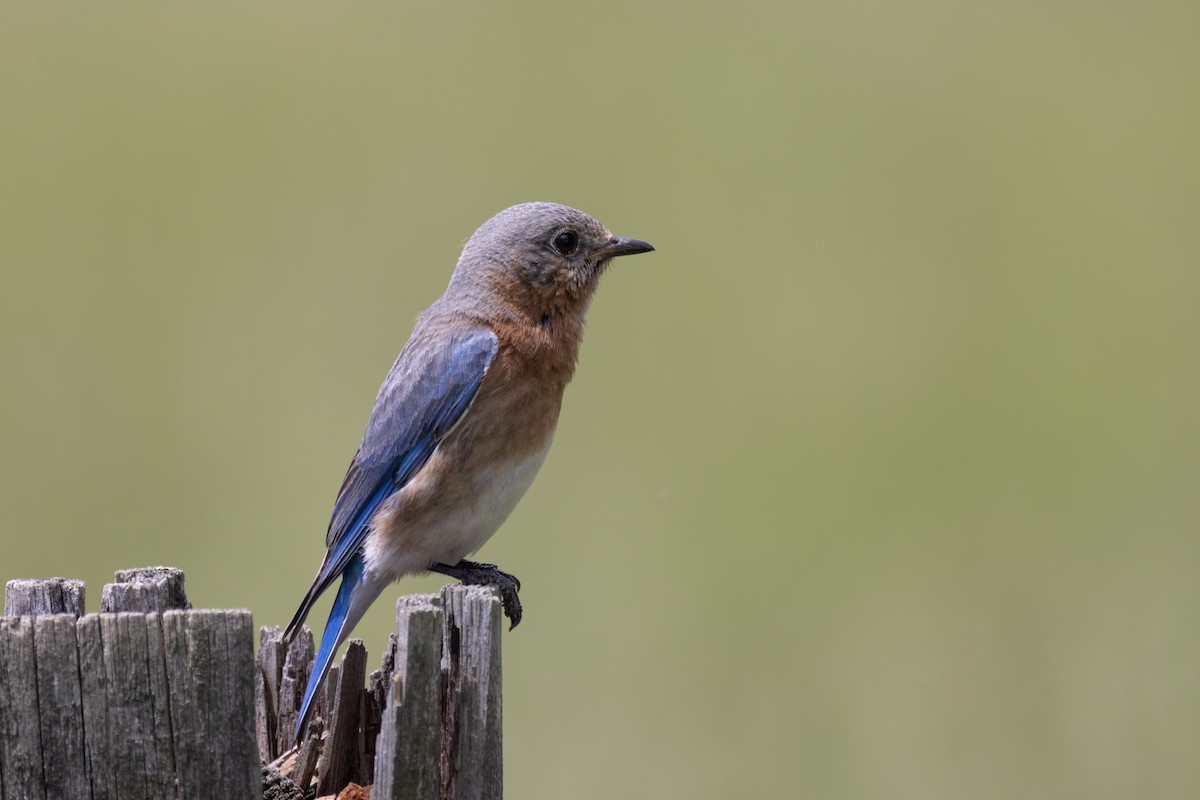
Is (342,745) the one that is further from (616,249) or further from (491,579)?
(616,249)

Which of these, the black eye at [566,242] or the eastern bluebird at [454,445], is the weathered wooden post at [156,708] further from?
the black eye at [566,242]

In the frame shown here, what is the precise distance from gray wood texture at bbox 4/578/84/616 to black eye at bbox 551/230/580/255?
2.95 meters

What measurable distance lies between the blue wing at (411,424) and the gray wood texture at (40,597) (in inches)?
76.8

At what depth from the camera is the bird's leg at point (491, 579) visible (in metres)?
5.35

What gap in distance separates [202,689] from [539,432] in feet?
8.91

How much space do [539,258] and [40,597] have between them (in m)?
2.95

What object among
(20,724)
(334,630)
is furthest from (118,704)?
(334,630)

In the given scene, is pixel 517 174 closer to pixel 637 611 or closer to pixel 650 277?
A: pixel 650 277

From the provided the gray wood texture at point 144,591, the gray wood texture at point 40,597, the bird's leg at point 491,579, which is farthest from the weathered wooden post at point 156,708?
the bird's leg at point 491,579

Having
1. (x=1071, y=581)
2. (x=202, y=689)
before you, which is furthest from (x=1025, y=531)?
(x=202, y=689)

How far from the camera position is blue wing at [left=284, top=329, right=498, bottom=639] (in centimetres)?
556

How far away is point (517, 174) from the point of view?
10758 millimetres

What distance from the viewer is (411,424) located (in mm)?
5629

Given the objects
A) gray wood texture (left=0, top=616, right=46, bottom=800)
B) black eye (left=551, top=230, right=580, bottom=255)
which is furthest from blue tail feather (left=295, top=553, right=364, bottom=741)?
black eye (left=551, top=230, right=580, bottom=255)
